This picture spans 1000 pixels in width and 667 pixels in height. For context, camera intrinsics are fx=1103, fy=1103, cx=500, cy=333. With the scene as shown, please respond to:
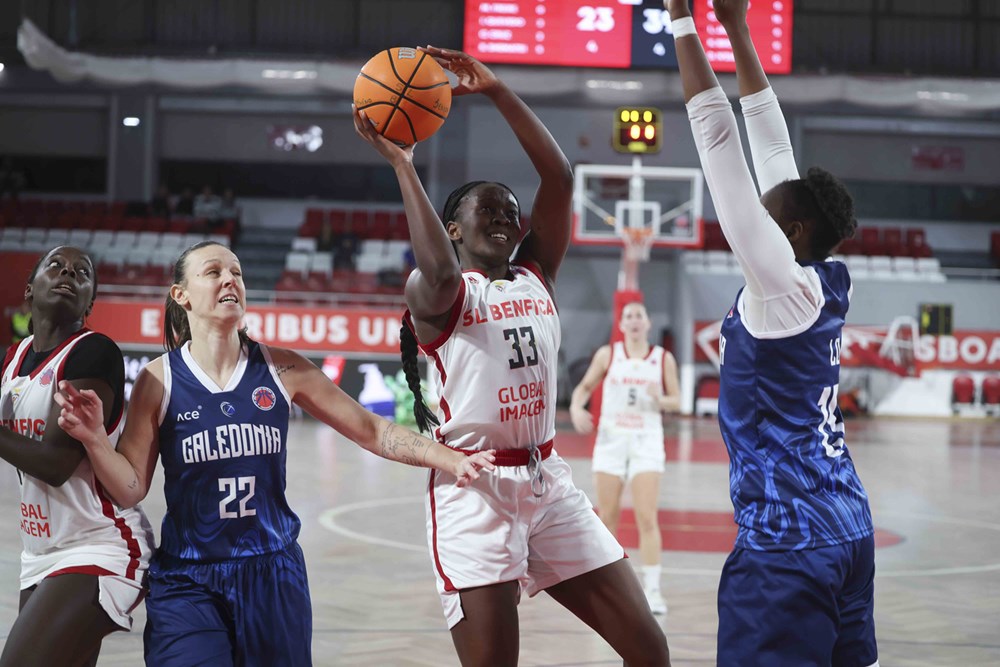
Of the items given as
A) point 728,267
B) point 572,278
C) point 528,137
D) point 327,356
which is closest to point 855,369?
point 728,267

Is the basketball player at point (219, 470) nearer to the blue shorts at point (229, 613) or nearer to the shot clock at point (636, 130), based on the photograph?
the blue shorts at point (229, 613)

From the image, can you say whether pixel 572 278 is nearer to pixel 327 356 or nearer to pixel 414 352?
pixel 327 356

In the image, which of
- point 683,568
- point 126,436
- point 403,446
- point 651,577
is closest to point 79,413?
point 126,436

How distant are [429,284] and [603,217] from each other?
1585 centimetres

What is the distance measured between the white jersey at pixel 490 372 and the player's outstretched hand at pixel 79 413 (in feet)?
3.46

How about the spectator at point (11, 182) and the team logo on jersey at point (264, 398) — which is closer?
the team logo on jersey at point (264, 398)

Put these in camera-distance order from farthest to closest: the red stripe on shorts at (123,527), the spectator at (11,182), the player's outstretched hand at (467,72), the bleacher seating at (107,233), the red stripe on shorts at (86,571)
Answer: the spectator at (11,182) < the bleacher seating at (107,233) < the player's outstretched hand at (467,72) < the red stripe on shorts at (123,527) < the red stripe on shorts at (86,571)

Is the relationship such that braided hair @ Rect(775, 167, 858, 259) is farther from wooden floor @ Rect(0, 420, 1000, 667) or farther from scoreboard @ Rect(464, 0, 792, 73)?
scoreboard @ Rect(464, 0, 792, 73)

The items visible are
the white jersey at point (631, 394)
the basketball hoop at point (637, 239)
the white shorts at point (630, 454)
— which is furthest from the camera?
the basketball hoop at point (637, 239)

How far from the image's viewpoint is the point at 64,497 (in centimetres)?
348

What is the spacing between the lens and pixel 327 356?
18.4 metres

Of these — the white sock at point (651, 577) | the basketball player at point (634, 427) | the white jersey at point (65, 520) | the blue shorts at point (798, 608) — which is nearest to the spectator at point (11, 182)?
the basketball player at point (634, 427)

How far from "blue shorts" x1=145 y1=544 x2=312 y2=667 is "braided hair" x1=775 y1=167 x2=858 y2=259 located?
1793mm

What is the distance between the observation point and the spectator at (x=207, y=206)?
24.7 metres
